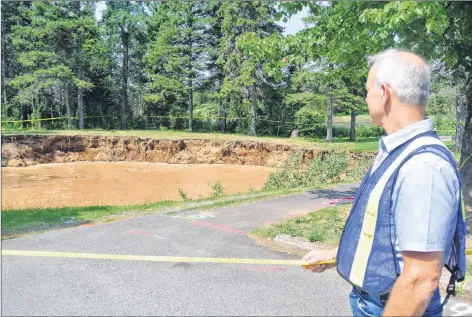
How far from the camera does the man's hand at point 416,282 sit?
187 centimetres

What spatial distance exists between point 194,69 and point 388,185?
36516 mm

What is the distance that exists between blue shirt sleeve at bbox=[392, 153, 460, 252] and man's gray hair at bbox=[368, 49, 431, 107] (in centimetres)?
29

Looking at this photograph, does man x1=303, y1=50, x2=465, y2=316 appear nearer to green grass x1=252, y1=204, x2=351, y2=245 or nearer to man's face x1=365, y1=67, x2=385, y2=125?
man's face x1=365, y1=67, x2=385, y2=125

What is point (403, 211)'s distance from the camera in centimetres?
192

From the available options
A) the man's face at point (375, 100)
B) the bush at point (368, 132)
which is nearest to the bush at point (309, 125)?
the bush at point (368, 132)

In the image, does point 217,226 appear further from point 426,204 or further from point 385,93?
point 426,204

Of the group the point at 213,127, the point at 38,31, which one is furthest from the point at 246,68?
the point at 38,31

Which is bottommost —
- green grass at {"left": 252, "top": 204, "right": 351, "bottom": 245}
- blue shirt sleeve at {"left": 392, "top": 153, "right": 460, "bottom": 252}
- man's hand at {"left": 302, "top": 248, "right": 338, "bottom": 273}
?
green grass at {"left": 252, "top": 204, "right": 351, "bottom": 245}

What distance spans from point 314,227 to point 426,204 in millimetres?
5832

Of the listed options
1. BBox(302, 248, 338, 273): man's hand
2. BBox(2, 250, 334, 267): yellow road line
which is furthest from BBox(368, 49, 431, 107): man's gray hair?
BBox(2, 250, 334, 267): yellow road line

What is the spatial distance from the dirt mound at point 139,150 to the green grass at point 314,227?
63.9 ft

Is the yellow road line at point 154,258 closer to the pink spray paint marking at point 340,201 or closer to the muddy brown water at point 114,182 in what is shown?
the pink spray paint marking at point 340,201

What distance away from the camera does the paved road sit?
4.49 meters

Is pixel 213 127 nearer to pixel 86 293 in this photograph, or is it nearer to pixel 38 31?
pixel 38 31
